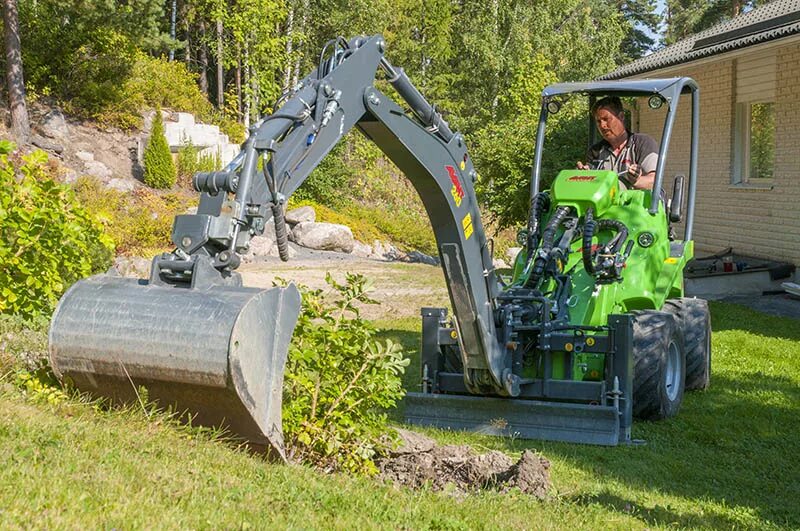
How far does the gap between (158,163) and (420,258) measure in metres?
6.74

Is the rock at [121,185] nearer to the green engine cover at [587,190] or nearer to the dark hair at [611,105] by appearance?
the dark hair at [611,105]

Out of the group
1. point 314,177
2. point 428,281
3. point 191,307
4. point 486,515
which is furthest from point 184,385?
point 314,177

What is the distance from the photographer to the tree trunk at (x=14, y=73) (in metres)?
22.3

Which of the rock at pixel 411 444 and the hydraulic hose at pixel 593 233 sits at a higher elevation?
the hydraulic hose at pixel 593 233

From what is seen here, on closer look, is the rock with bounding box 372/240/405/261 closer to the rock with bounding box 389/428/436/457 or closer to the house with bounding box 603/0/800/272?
the house with bounding box 603/0/800/272

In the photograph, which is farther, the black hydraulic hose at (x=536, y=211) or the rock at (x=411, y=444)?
the black hydraulic hose at (x=536, y=211)

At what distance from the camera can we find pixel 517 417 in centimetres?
758

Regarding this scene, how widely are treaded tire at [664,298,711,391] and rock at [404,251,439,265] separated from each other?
48.6 feet

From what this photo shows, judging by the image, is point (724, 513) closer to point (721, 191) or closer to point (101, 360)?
point (101, 360)

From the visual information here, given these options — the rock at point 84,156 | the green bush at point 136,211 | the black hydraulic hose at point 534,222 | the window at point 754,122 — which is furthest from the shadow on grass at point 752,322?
the rock at point 84,156

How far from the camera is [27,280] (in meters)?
6.84

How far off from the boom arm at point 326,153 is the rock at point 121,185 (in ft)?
54.7

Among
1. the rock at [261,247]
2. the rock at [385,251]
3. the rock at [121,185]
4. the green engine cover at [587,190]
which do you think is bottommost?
the rock at [385,251]

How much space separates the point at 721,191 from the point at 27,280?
46.0ft
